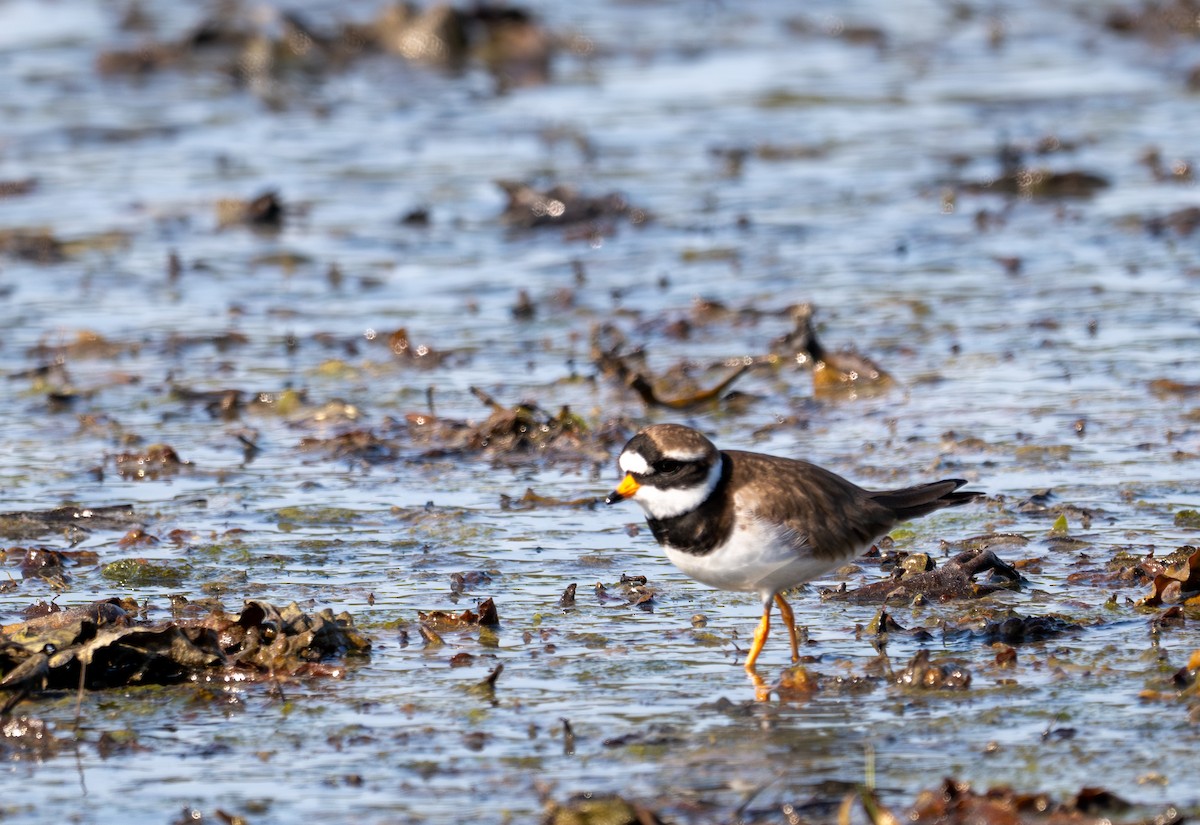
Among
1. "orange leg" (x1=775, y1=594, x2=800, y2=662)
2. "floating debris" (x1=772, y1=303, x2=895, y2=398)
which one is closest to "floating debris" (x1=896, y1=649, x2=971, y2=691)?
"orange leg" (x1=775, y1=594, x2=800, y2=662)

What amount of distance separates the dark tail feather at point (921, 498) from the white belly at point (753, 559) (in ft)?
1.85

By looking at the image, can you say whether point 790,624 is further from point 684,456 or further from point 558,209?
point 558,209

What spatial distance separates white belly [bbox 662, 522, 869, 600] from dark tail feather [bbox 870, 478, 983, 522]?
563 millimetres

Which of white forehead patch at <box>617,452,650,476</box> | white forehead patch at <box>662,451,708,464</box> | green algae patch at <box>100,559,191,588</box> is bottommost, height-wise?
green algae patch at <box>100,559,191,588</box>

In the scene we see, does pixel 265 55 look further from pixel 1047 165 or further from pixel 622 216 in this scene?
pixel 1047 165

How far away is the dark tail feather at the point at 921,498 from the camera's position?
645cm

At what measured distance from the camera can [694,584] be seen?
22.9 ft

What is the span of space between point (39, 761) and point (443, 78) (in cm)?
1545

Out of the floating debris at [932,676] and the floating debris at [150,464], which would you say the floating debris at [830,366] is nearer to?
the floating debris at [150,464]

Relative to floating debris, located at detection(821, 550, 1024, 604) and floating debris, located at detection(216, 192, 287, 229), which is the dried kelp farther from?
floating debris, located at detection(216, 192, 287, 229)

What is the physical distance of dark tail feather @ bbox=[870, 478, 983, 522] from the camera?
254 inches

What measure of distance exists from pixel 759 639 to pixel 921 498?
3.08ft

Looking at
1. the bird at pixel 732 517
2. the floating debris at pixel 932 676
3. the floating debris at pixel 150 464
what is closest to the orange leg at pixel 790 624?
the bird at pixel 732 517

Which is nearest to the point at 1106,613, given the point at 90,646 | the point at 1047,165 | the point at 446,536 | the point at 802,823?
the point at 802,823
